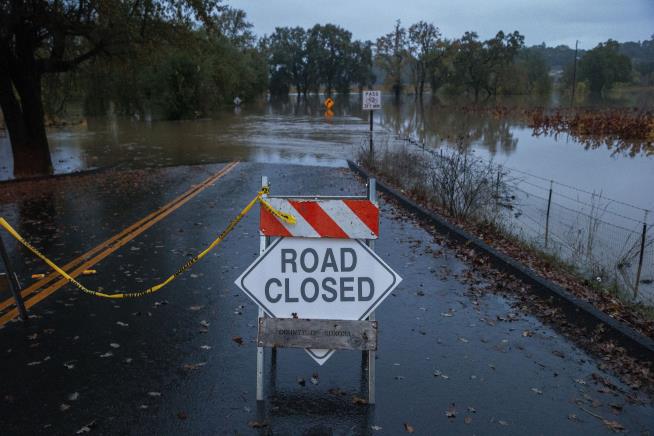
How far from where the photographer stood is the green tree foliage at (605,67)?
394ft

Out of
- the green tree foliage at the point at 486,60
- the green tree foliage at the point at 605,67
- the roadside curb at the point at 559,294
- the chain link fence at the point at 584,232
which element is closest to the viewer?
the roadside curb at the point at 559,294

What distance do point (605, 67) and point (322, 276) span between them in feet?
444

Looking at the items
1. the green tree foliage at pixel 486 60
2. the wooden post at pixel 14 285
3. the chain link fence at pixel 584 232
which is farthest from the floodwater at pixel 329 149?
the green tree foliage at pixel 486 60

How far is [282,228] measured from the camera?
417cm

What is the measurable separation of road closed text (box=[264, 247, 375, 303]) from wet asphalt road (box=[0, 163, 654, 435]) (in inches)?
34.9

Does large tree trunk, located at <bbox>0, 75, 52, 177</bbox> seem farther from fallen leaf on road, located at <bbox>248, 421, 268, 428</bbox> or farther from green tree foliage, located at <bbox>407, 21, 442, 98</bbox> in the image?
green tree foliage, located at <bbox>407, 21, 442, 98</bbox>

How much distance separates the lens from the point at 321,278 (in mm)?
4219

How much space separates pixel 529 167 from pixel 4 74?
58.8ft

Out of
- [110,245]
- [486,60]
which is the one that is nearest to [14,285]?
[110,245]

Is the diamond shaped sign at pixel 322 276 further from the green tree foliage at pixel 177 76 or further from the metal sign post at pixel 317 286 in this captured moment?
the green tree foliage at pixel 177 76

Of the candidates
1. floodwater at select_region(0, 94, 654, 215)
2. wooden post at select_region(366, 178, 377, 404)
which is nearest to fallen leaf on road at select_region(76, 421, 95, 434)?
wooden post at select_region(366, 178, 377, 404)

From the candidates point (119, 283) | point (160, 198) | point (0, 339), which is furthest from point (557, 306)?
point (160, 198)

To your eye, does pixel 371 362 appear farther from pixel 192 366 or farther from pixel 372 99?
pixel 372 99

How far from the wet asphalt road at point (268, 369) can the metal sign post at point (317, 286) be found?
18.5 inches
